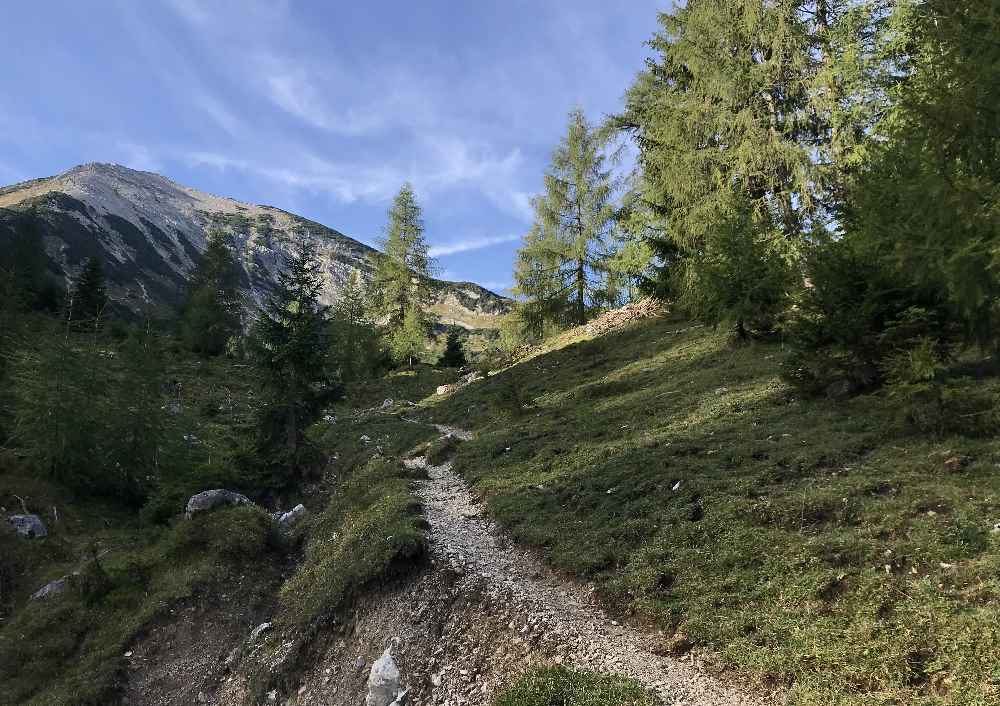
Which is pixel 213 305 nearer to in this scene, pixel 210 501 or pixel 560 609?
pixel 210 501

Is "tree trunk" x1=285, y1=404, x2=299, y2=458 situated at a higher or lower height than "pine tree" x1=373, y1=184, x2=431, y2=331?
lower

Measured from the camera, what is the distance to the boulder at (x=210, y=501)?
52.1 ft

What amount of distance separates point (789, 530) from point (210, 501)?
1636 cm

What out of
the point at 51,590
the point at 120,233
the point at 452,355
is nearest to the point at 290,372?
the point at 51,590

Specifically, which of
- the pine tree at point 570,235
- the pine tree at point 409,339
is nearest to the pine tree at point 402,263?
the pine tree at point 409,339

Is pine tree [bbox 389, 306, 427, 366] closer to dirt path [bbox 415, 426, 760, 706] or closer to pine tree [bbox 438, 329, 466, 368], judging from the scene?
pine tree [bbox 438, 329, 466, 368]

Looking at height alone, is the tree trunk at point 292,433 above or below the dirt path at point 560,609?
above

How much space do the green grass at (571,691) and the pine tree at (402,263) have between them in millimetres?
44745

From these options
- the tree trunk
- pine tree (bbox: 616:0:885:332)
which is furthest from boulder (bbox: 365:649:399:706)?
pine tree (bbox: 616:0:885:332)

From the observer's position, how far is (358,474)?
19.5 metres

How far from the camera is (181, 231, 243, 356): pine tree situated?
5278 cm

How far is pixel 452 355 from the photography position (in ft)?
165

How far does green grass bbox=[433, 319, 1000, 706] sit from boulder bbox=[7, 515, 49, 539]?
52.9 feet

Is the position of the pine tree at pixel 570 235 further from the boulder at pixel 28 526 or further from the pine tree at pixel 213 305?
the pine tree at pixel 213 305
